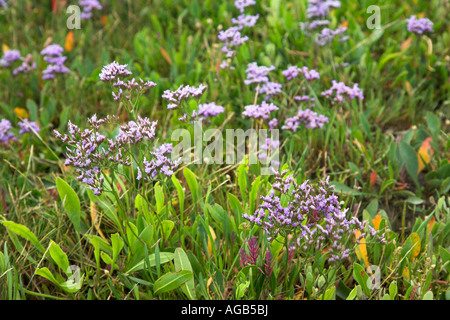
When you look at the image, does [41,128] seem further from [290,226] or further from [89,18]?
[290,226]

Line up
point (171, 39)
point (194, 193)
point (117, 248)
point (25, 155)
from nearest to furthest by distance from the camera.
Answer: point (117, 248), point (194, 193), point (25, 155), point (171, 39)

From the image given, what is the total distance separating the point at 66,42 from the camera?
4.34 meters

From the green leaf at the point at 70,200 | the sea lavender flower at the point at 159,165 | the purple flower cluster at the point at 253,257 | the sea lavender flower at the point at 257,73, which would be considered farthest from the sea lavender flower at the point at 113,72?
the sea lavender flower at the point at 257,73

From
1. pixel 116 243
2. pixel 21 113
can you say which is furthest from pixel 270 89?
pixel 21 113

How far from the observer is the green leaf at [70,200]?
232cm

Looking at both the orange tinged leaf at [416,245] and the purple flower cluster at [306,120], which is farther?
the purple flower cluster at [306,120]

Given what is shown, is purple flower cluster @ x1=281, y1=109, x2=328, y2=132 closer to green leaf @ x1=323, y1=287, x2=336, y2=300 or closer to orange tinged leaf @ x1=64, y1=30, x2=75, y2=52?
green leaf @ x1=323, y1=287, x2=336, y2=300

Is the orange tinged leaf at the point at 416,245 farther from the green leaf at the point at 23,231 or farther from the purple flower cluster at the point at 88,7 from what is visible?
the purple flower cluster at the point at 88,7

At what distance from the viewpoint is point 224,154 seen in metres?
3.01

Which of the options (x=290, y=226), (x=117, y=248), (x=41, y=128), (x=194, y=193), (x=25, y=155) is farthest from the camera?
(x=41, y=128)

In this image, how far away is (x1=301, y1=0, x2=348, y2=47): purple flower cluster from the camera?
12.2 ft

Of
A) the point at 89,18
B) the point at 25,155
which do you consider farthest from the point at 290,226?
the point at 89,18
